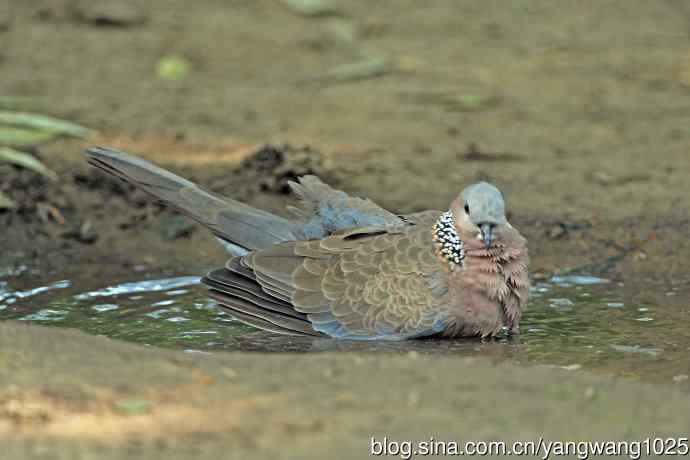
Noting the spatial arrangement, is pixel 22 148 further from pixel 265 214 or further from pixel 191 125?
pixel 265 214

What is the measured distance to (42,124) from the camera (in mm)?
8570

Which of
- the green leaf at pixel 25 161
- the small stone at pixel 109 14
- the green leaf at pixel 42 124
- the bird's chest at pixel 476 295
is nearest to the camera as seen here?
the bird's chest at pixel 476 295

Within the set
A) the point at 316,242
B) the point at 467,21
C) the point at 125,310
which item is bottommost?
the point at 125,310

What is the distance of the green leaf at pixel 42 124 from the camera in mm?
8562

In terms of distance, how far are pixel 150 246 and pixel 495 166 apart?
2473mm

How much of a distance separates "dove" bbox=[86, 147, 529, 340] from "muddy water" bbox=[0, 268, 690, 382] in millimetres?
124

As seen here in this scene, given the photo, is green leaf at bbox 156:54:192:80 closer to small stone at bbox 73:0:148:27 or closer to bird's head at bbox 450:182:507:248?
small stone at bbox 73:0:148:27

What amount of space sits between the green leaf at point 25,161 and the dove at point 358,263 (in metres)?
1.57

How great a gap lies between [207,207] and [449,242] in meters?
1.43

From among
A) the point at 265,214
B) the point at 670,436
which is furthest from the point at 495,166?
the point at 670,436

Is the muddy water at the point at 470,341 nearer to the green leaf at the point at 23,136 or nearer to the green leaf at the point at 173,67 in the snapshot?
the green leaf at the point at 23,136

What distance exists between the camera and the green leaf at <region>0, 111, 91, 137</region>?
8562 mm

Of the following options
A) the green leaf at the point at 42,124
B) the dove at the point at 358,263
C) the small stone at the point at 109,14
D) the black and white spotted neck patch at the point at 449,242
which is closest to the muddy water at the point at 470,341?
the dove at the point at 358,263

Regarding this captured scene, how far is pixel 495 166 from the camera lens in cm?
838
